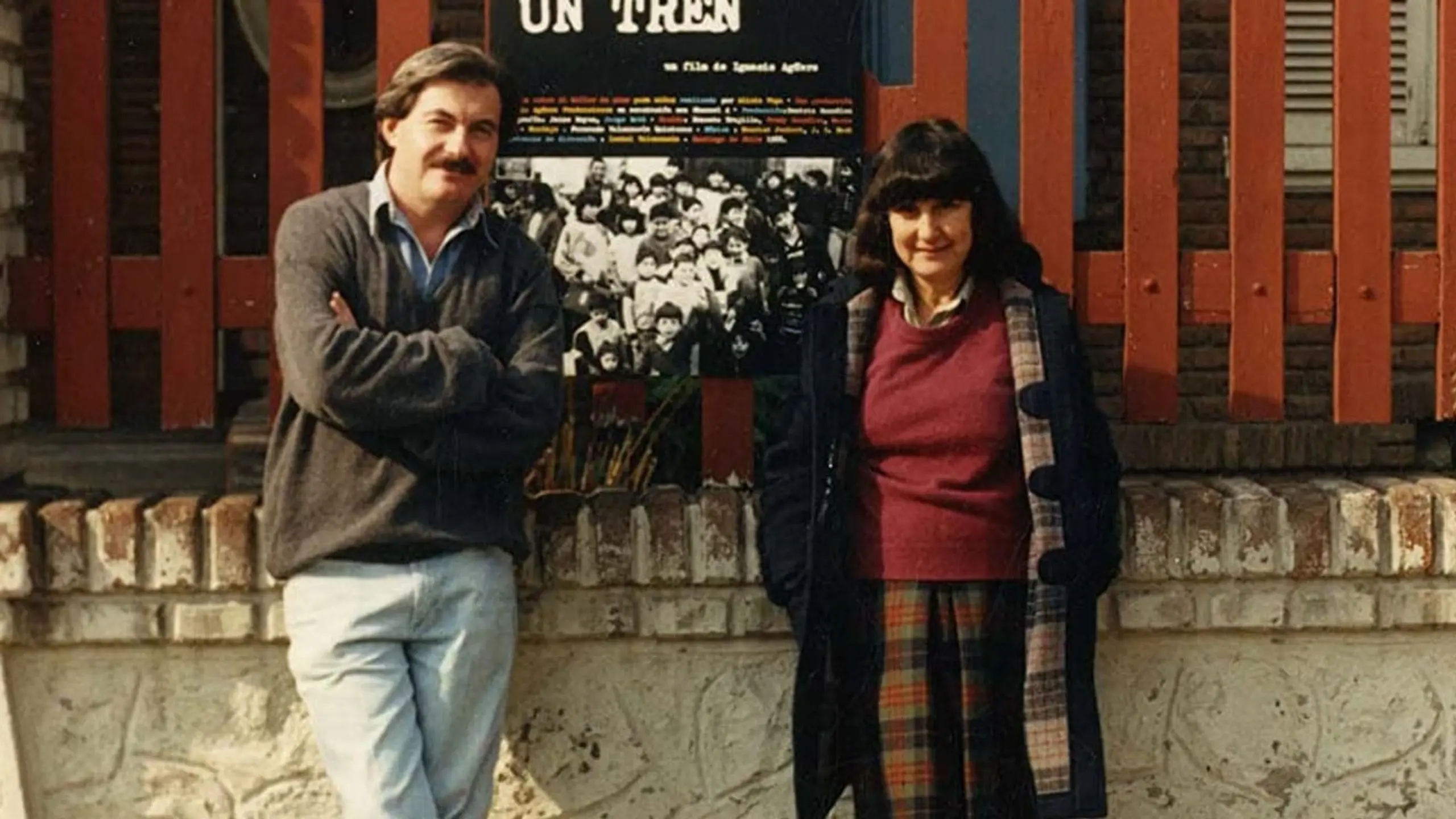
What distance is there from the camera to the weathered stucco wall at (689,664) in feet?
12.0

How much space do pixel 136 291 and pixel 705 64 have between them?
119 cm

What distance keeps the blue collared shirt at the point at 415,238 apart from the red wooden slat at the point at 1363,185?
1.71 m

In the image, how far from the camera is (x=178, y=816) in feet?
Answer: 12.2

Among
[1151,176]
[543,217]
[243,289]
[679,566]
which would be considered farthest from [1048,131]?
[243,289]

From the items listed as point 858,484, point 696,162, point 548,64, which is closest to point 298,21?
point 548,64

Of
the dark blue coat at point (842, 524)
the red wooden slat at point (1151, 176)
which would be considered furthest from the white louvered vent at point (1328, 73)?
the dark blue coat at point (842, 524)

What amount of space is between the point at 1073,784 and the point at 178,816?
171cm

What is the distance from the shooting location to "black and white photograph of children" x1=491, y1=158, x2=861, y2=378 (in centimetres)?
376

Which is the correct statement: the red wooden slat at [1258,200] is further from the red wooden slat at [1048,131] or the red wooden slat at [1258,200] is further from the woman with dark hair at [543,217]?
the woman with dark hair at [543,217]

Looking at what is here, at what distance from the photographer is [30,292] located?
3727 mm

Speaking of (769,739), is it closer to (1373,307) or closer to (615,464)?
(615,464)

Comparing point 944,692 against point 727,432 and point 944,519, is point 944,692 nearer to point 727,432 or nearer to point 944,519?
point 944,519

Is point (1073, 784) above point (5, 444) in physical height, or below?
below

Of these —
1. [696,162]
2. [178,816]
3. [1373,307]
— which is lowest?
[178,816]
